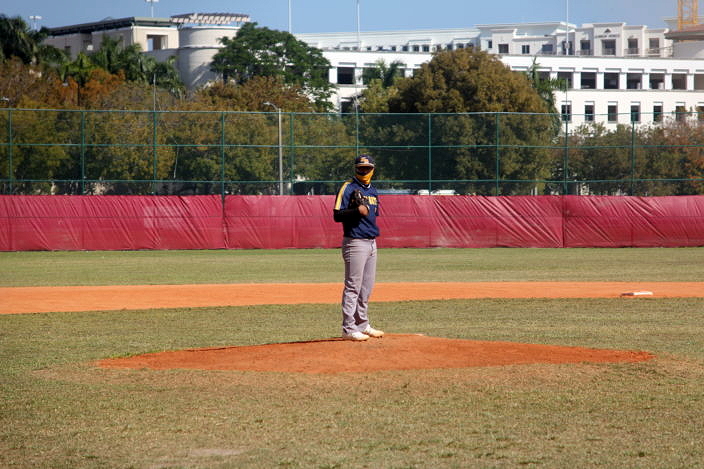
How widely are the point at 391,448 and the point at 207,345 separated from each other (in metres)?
5.14

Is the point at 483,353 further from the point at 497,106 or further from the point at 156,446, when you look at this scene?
the point at 497,106

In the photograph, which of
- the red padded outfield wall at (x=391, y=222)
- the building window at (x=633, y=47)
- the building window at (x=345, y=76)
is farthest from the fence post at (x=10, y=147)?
the building window at (x=633, y=47)

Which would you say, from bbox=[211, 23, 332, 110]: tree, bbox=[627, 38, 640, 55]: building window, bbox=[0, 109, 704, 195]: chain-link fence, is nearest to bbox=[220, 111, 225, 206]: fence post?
bbox=[0, 109, 704, 195]: chain-link fence

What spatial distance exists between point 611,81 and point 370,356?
90756 millimetres

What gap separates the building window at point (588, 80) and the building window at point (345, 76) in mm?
22019

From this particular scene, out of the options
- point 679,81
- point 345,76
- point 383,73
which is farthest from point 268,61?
point 679,81

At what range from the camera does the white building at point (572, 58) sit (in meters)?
85.8

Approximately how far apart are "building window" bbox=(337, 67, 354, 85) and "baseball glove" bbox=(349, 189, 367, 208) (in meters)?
82.9

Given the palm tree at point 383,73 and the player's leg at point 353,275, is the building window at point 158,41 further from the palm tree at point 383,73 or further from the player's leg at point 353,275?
the player's leg at point 353,275

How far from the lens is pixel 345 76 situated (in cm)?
9206

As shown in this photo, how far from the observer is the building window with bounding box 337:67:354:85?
91.7 meters

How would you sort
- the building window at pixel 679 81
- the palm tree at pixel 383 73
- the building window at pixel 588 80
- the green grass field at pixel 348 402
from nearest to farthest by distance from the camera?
1. the green grass field at pixel 348 402
2. the palm tree at pixel 383 73
3. the building window at pixel 588 80
4. the building window at pixel 679 81

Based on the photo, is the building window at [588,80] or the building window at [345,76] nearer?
the building window at [345,76]

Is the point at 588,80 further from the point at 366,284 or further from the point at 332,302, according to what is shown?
the point at 366,284
